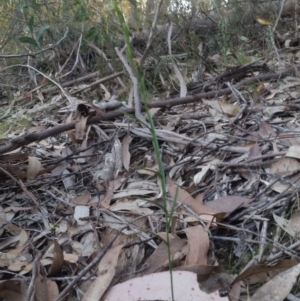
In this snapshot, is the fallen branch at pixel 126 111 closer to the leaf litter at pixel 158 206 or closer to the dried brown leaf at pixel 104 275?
the leaf litter at pixel 158 206

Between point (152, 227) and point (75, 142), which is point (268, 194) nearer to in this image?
point (152, 227)

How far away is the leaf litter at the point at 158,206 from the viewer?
1030 mm

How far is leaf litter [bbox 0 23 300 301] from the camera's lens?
3.38 ft

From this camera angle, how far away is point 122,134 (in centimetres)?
185

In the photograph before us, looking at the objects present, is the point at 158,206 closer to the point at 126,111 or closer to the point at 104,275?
the point at 104,275

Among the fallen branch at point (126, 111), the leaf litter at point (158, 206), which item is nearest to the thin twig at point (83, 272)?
the leaf litter at point (158, 206)

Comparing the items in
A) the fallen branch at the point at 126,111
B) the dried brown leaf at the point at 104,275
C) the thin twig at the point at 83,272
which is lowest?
the dried brown leaf at the point at 104,275

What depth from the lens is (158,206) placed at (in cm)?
104

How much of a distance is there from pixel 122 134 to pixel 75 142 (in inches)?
7.8

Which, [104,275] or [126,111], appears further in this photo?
[126,111]

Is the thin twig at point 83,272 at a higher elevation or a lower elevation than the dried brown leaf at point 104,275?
higher

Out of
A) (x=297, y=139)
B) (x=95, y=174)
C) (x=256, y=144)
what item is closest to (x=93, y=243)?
(x=95, y=174)

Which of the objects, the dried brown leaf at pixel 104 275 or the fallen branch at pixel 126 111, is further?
the fallen branch at pixel 126 111

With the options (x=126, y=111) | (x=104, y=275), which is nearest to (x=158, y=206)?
(x=104, y=275)
